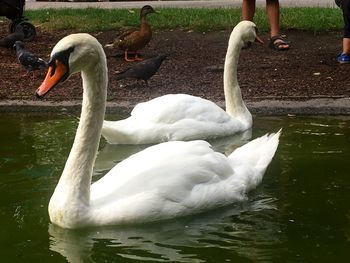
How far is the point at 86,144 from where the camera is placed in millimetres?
4883

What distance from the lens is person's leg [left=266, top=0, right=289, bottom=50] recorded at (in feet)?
35.4

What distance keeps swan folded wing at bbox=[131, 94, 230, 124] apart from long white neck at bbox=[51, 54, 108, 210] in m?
2.11

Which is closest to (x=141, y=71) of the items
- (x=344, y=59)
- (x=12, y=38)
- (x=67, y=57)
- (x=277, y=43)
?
(x=344, y=59)

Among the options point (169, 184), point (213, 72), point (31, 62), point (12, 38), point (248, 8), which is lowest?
point (213, 72)

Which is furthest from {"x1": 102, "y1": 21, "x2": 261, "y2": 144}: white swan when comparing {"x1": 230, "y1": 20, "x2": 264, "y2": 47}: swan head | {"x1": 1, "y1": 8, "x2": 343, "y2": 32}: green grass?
{"x1": 1, "y1": 8, "x2": 343, "y2": 32}: green grass

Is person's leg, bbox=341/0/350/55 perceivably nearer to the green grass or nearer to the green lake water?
the green grass

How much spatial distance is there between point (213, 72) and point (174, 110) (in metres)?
2.96

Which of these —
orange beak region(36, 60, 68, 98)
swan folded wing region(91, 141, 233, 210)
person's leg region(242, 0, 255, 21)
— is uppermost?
orange beak region(36, 60, 68, 98)

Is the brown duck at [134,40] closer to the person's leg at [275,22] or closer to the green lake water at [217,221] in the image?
the person's leg at [275,22]

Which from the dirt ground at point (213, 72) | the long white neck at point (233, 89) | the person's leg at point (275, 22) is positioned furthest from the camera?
the person's leg at point (275, 22)

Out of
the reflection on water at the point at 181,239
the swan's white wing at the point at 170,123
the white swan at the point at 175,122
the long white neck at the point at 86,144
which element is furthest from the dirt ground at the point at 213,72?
the reflection on water at the point at 181,239

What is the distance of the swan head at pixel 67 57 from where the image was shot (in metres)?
4.53

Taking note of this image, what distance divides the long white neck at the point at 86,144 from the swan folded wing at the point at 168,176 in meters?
0.14

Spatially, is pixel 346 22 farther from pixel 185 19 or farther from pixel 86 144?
pixel 86 144
